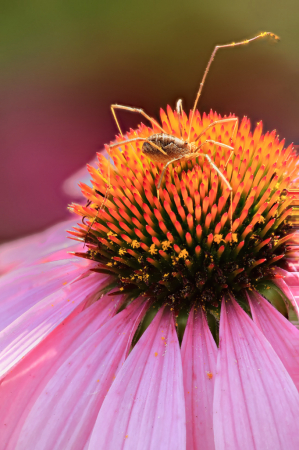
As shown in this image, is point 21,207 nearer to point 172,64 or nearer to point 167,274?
point 172,64

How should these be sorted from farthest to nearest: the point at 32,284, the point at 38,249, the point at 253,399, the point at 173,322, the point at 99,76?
the point at 99,76 < the point at 38,249 < the point at 32,284 < the point at 173,322 < the point at 253,399

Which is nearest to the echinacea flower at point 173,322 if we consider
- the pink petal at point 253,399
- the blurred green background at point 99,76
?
the pink petal at point 253,399

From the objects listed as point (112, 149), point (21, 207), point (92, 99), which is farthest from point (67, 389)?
point (92, 99)

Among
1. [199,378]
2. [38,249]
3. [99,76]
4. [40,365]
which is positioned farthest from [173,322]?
[99,76]

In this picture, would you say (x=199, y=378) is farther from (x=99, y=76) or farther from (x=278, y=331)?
(x=99, y=76)

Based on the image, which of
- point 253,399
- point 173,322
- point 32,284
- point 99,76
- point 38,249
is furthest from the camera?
point 99,76

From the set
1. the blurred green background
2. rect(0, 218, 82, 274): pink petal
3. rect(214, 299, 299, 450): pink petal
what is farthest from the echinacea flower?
the blurred green background

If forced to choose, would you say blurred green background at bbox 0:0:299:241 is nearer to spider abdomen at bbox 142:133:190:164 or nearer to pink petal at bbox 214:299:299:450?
spider abdomen at bbox 142:133:190:164
